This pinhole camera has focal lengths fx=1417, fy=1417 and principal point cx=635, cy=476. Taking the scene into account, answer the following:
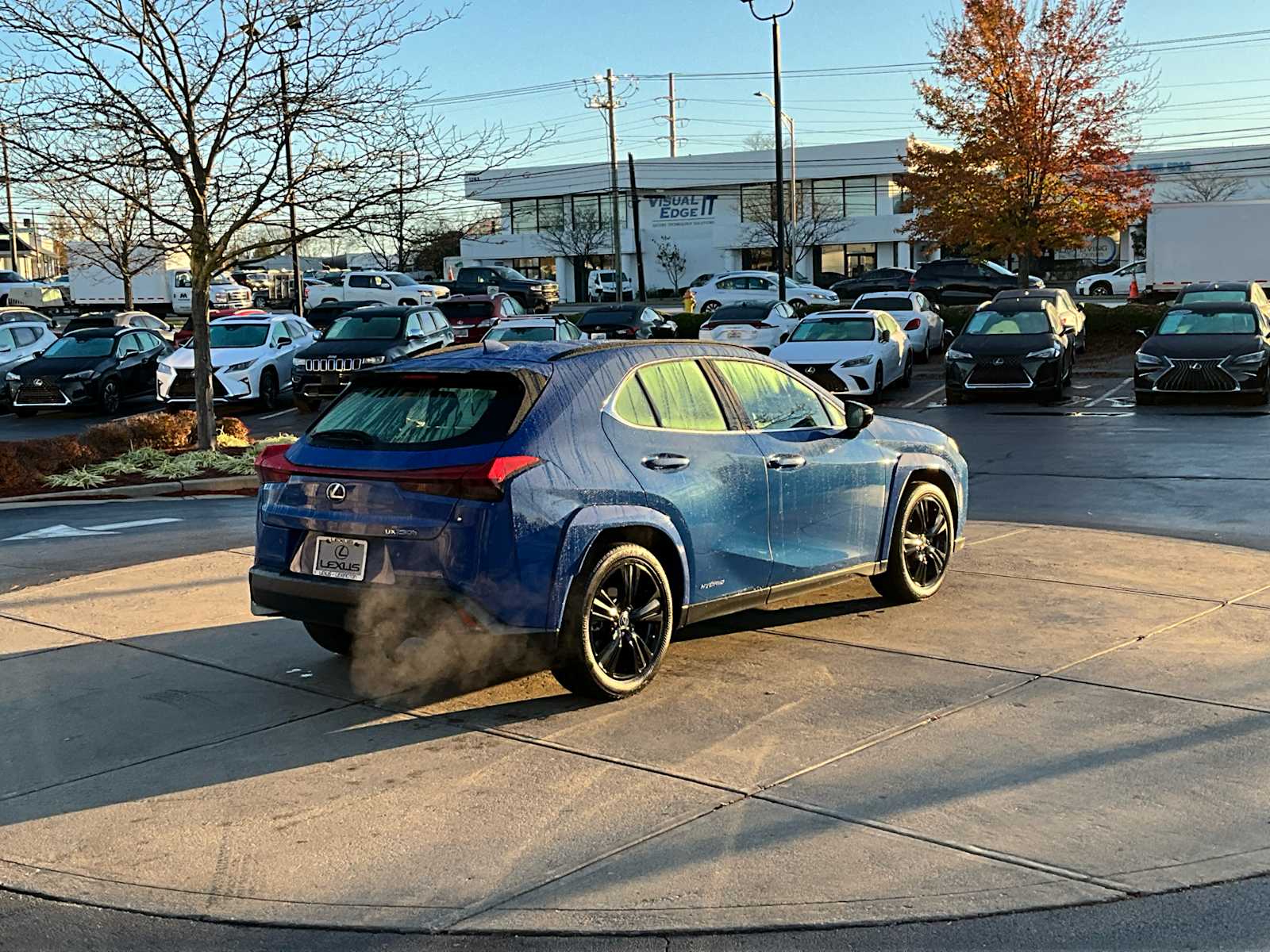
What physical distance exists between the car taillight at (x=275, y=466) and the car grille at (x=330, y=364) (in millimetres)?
17420

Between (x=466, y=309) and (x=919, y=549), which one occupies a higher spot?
(x=466, y=309)

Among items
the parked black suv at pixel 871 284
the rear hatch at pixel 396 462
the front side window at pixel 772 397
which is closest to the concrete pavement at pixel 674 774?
the rear hatch at pixel 396 462

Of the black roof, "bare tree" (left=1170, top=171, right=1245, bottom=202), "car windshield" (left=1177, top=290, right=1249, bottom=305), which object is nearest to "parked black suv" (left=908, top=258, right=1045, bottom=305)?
"car windshield" (left=1177, top=290, right=1249, bottom=305)

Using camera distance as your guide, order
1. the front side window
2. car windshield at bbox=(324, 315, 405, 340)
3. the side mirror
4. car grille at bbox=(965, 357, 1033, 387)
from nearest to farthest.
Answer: the front side window
the side mirror
car grille at bbox=(965, 357, 1033, 387)
car windshield at bbox=(324, 315, 405, 340)

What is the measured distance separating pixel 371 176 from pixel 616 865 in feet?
39.0

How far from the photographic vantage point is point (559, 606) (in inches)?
242

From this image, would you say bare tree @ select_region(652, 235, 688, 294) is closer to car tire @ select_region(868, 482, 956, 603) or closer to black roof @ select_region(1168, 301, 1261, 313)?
black roof @ select_region(1168, 301, 1261, 313)

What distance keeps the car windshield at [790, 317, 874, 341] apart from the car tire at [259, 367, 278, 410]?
9.36m

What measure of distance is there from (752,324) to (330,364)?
9988 millimetres

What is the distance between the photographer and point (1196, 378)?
21391mm

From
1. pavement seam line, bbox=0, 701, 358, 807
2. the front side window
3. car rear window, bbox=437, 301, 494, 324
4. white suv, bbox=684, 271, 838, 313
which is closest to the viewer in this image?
pavement seam line, bbox=0, 701, 358, 807

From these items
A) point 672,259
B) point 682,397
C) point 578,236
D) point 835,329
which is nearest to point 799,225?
point 672,259

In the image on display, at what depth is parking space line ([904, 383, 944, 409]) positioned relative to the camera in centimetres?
2421

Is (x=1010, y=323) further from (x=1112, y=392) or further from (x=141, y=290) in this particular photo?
(x=141, y=290)
